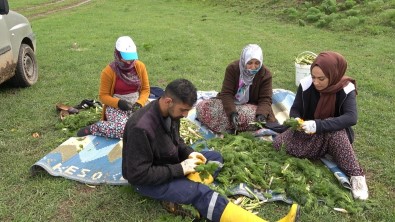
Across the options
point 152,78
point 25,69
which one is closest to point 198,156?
point 152,78

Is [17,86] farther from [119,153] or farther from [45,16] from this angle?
[45,16]

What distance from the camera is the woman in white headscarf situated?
186 inches

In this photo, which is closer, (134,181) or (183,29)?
(134,181)

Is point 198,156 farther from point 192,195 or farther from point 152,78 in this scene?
point 152,78

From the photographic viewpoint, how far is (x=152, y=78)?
7.21 meters

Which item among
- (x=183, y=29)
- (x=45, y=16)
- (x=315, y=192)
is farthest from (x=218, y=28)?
(x=315, y=192)

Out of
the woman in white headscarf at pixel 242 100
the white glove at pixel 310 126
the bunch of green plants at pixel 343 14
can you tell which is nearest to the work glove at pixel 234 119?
the woman in white headscarf at pixel 242 100

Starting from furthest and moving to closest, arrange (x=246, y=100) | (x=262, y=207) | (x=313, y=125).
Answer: (x=246, y=100) < (x=313, y=125) < (x=262, y=207)

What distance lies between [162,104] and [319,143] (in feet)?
5.97

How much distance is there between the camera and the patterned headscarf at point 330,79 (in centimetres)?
369

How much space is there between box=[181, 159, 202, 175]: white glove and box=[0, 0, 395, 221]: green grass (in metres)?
0.42

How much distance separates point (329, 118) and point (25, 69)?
532 centimetres

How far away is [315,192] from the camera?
11.5 ft

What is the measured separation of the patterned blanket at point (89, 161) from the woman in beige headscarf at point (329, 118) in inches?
6.3
